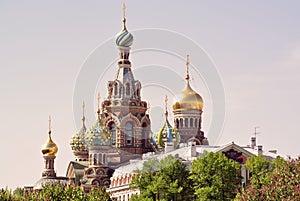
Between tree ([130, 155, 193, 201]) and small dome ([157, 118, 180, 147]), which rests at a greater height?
small dome ([157, 118, 180, 147])

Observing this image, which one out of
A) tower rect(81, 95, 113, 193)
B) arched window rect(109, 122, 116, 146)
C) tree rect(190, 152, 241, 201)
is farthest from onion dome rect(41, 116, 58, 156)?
tree rect(190, 152, 241, 201)

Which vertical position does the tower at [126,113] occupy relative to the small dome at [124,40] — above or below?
below

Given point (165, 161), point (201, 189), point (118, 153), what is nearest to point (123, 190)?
point (118, 153)

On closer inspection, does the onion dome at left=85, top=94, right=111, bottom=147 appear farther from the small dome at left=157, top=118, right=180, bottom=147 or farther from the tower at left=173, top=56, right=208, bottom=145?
the tower at left=173, top=56, right=208, bottom=145

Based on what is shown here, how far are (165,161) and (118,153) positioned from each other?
36.4 m

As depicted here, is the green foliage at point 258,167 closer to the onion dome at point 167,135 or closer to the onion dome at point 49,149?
the onion dome at point 167,135

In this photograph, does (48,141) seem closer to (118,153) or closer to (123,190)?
(118,153)

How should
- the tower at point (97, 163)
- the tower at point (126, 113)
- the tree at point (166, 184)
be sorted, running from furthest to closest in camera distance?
the tower at point (126, 113) → the tower at point (97, 163) → the tree at point (166, 184)

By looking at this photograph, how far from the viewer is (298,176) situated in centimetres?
4700

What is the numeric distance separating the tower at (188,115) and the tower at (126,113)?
425 cm

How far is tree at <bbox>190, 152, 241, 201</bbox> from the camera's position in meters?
63.7

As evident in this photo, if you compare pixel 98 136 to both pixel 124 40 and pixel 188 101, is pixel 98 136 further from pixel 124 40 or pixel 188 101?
pixel 188 101

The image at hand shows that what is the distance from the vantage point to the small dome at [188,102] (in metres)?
111

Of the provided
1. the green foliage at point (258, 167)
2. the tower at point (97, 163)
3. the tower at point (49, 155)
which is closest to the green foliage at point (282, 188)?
the green foliage at point (258, 167)
